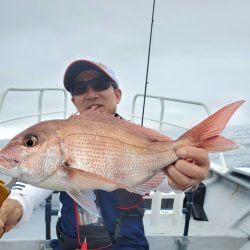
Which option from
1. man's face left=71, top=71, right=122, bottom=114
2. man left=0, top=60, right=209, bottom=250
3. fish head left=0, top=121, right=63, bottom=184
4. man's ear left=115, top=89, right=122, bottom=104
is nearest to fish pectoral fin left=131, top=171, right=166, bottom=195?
man left=0, top=60, right=209, bottom=250

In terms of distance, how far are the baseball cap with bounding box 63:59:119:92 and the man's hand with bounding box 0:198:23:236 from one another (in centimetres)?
88

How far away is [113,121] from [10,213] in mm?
809

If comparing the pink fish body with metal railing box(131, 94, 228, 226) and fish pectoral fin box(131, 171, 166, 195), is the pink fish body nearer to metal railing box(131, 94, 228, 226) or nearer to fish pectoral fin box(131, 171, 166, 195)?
fish pectoral fin box(131, 171, 166, 195)

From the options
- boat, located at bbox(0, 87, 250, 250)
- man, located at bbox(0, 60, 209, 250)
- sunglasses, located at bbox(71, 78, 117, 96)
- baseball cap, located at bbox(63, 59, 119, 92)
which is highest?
baseball cap, located at bbox(63, 59, 119, 92)

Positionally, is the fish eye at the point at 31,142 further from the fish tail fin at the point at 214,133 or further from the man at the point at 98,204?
the fish tail fin at the point at 214,133

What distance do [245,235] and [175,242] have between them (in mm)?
684

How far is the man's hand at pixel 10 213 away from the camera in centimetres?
187

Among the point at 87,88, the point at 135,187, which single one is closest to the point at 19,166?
the point at 135,187

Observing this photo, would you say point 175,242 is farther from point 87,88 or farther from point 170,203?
point 87,88

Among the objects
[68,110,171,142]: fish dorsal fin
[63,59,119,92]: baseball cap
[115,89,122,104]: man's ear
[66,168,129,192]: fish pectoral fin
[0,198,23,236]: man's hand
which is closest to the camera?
[66,168,129,192]: fish pectoral fin

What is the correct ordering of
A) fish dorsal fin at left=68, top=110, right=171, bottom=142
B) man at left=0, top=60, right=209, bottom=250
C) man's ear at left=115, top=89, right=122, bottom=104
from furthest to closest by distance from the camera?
man's ear at left=115, top=89, right=122, bottom=104 → man at left=0, top=60, right=209, bottom=250 → fish dorsal fin at left=68, top=110, right=171, bottom=142

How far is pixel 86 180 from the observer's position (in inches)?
56.8

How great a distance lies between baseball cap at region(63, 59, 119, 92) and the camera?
2404 mm

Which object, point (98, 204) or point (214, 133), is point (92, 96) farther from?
point (214, 133)
